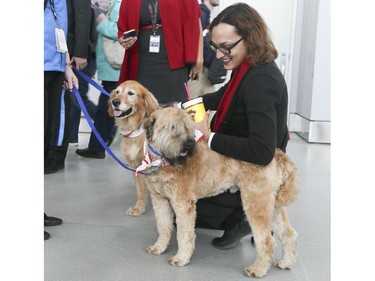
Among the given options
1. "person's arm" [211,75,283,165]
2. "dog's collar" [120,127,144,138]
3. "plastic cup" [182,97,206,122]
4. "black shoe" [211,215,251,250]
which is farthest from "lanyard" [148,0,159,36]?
"black shoe" [211,215,251,250]

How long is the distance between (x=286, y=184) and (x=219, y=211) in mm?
609

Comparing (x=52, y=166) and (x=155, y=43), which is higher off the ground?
(x=155, y=43)

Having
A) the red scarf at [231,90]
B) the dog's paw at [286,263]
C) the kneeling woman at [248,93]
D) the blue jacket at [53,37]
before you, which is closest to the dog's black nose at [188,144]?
the kneeling woman at [248,93]

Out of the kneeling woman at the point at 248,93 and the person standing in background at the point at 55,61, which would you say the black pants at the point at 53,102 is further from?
the kneeling woman at the point at 248,93

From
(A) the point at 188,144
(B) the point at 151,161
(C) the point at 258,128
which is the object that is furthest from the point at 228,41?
(B) the point at 151,161

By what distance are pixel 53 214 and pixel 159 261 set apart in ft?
3.96

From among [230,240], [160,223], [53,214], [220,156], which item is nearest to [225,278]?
[230,240]

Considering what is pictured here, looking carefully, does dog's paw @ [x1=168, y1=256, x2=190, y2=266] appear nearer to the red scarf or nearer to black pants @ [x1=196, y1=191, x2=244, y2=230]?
black pants @ [x1=196, y1=191, x2=244, y2=230]

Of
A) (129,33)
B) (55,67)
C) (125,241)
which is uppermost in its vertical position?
(129,33)

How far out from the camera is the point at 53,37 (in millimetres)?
3137

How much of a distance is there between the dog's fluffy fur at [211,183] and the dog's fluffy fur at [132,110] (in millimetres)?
747

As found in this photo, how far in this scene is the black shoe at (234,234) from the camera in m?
2.58

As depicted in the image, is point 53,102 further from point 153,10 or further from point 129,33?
point 153,10

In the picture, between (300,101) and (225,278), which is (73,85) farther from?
(300,101)
